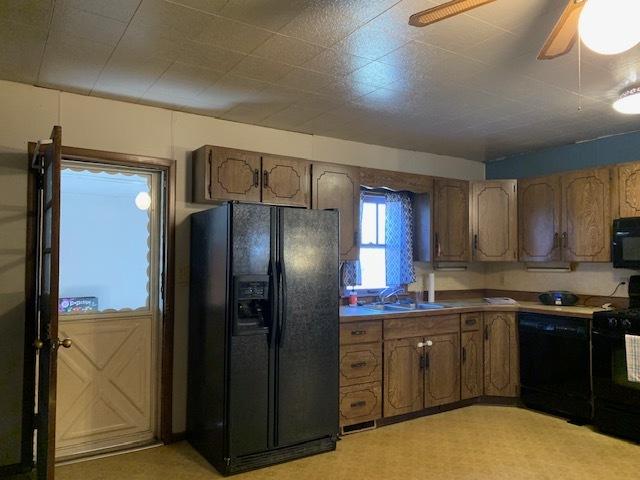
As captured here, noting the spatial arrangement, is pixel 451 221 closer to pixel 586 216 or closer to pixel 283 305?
pixel 586 216

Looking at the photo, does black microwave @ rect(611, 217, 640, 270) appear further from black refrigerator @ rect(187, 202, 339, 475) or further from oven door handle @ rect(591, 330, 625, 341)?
black refrigerator @ rect(187, 202, 339, 475)

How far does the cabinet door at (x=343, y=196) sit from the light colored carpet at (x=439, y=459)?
1.47 meters

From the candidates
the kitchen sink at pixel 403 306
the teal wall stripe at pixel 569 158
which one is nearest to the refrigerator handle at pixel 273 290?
the kitchen sink at pixel 403 306

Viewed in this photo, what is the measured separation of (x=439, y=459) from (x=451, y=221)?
2.25 meters

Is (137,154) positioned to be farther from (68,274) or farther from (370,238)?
(370,238)

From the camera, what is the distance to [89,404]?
325 centimetres

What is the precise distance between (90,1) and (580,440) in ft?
13.1

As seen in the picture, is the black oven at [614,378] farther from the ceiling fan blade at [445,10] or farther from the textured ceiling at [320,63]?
the ceiling fan blade at [445,10]

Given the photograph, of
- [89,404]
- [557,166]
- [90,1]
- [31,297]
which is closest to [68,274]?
[31,297]

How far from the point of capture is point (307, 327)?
314 centimetres

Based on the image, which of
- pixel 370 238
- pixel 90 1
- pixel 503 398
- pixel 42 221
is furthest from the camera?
pixel 370 238

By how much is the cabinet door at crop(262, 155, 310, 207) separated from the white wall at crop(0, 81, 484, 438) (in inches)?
12.9

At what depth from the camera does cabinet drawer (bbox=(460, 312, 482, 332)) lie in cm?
416

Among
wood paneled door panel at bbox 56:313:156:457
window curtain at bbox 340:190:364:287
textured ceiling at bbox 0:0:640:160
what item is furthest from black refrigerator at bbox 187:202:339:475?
window curtain at bbox 340:190:364:287
